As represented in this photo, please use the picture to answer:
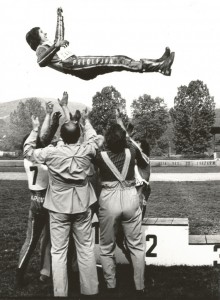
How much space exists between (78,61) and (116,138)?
882 mm

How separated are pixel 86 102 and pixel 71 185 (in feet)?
4.90

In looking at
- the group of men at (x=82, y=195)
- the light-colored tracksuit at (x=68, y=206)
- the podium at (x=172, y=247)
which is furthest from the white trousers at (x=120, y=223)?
the podium at (x=172, y=247)

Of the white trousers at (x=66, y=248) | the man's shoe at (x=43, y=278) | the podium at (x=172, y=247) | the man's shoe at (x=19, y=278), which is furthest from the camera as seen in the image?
the podium at (x=172, y=247)

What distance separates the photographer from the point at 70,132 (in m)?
4.62

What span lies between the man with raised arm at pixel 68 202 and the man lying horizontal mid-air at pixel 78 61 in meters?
0.61

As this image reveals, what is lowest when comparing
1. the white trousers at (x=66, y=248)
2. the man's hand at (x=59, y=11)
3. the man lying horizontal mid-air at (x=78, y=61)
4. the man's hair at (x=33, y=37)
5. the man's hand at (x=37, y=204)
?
the white trousers at (x=66, y=248)

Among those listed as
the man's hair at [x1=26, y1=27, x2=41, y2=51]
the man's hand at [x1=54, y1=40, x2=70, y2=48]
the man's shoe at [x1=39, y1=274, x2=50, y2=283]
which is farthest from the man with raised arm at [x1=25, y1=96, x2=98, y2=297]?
the man's hair at [x1=26, y1=27, x2=41, y2=51]

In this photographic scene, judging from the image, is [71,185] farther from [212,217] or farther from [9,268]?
[212,217]

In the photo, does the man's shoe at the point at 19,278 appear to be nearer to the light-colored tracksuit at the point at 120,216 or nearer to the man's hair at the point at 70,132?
the light-colored tracksuit at the point at 120,216

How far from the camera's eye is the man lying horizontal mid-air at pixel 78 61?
4578 millimetres

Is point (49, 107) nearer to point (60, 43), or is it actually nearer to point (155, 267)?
point (60, 43)

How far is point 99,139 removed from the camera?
4.89 metres

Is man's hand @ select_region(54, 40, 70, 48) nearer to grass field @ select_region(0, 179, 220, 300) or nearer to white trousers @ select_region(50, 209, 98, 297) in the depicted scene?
white trousers @ select_region(50, 209, 98, 297)

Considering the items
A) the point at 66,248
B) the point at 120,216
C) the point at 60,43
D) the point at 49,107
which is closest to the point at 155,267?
the point at 120,216
